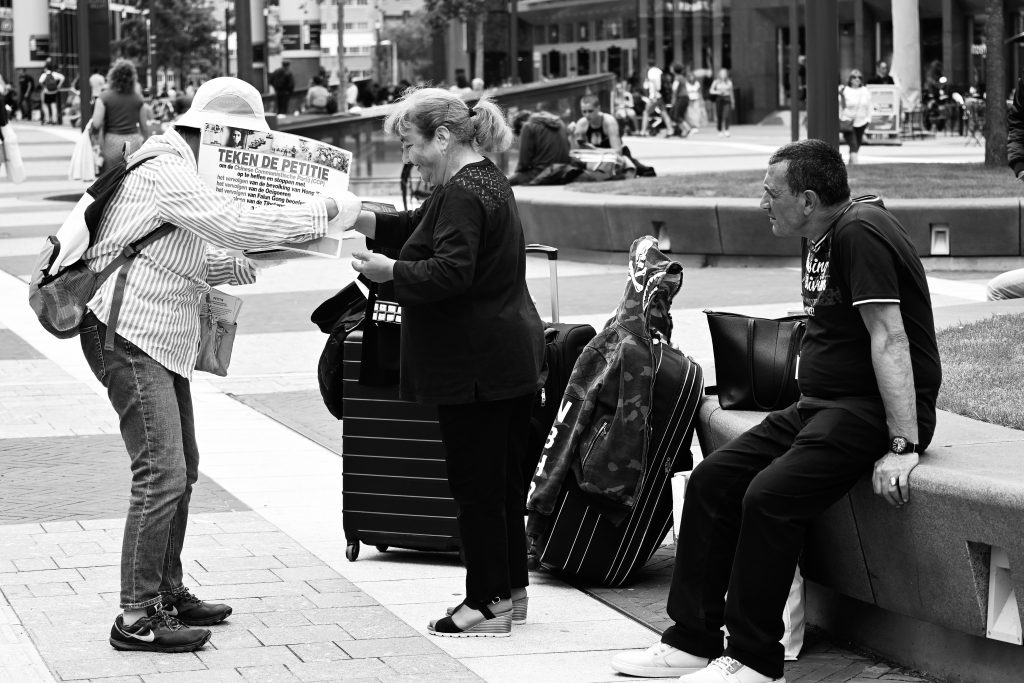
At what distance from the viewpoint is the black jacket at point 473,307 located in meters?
4.75

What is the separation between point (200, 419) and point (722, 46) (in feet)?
140

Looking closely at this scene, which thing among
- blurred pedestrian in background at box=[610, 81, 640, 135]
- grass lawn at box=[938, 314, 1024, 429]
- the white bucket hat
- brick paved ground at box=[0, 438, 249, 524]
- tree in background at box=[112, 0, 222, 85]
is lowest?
brick paved ground at box=[0, 438, 249, 524]

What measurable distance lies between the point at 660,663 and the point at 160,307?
1.89m

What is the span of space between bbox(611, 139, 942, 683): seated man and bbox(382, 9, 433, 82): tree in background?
64711 millimetres

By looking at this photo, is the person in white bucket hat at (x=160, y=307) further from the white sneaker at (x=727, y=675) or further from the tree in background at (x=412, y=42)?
the tree in background at (x=412, y=42)

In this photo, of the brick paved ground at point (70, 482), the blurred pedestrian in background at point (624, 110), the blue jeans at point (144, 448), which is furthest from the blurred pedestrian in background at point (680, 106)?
the blue jeans at point (144, 448)

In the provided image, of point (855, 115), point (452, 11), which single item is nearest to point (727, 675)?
point (855, 115)

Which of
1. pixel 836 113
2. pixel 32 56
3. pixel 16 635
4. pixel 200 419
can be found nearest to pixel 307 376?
pixel 200 419

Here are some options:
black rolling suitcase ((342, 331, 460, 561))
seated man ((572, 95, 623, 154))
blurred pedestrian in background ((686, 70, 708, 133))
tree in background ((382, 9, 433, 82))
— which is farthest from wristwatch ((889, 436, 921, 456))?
tree in background ((382, 9, 433, 82))

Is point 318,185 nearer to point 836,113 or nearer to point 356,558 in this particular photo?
point 356,558

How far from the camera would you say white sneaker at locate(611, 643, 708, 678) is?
181 inches

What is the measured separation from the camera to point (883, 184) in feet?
52.1

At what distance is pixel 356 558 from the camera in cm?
594

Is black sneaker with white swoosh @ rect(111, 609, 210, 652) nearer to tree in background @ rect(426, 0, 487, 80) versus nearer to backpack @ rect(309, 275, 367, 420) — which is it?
backpack @ rect(309, 275, 367, 420)
